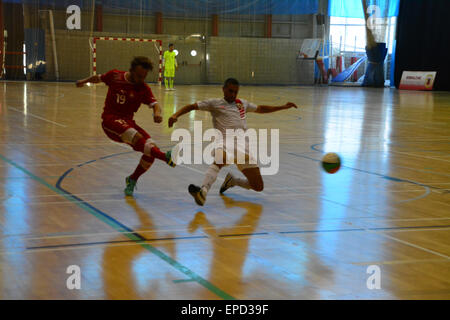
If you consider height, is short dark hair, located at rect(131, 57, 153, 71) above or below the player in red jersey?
above

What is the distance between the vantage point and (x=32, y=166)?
8.75 meters

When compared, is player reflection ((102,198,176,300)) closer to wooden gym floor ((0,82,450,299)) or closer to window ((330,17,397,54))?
wooden gym floor ((0,82,450,299))

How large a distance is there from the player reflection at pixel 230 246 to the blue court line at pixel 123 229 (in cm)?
7

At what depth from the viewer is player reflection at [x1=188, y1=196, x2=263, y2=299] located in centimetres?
434

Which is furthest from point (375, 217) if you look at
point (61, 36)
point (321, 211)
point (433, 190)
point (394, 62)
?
point (394, 62)

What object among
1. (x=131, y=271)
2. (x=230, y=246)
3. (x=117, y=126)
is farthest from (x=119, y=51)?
(x=131, y=271)

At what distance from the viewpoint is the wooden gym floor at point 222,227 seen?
428 cm

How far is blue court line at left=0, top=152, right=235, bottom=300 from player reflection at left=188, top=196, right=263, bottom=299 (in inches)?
2.9

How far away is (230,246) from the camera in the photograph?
17.1 feet

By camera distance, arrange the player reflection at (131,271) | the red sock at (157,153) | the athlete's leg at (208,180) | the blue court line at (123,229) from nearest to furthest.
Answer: the player reflection at (131,271), the blue court line at (123,229), the athlete's leg at (208,180), the red sock at (157,153)

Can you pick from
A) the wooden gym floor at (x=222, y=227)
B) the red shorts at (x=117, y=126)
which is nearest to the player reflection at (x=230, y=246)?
the wooden gym floor at (x=222, y=227)

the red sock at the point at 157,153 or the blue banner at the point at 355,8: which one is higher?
the blue banner at the point at 355,8

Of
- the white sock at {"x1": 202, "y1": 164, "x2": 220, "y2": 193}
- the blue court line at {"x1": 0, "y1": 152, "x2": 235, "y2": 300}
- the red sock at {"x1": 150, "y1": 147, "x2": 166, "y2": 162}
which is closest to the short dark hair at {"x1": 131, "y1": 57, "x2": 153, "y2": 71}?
the red sock at {"x1": 150, "y1": 147, "x2": 166, "y2": 162}

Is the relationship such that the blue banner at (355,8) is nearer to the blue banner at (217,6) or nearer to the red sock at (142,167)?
the blue banner at (217,6)
